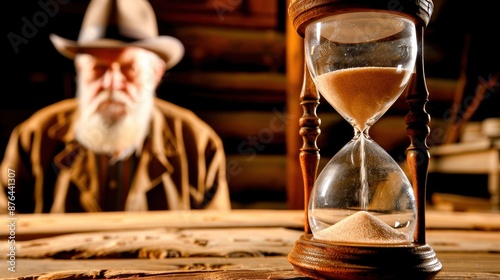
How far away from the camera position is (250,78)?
3.53 meters

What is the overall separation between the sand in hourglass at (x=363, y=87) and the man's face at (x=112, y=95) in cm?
233

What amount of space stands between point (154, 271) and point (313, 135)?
0.33 meters

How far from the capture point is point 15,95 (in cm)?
332

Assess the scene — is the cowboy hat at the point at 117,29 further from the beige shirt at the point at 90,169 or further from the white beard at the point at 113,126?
the beige shirt at the point at 90,169

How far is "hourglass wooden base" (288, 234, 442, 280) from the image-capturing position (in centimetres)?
66

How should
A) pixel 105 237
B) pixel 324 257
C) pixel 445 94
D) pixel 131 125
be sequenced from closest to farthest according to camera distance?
pixel 324 257, pixel 105 237, pixel 131 125, pixel 445 94

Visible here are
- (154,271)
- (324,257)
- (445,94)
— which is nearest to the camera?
(324,257)

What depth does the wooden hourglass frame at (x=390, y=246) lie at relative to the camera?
0.66 meters

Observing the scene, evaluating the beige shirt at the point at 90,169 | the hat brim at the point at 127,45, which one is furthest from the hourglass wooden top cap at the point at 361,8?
the beige shirt at the point at 90,169

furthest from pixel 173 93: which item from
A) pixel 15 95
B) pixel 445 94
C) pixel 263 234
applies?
pixel 263 234

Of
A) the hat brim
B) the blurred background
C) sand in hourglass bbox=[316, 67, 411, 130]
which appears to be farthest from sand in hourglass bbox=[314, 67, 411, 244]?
the blurred background

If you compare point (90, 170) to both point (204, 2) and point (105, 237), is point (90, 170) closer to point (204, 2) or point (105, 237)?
point (204, 2)

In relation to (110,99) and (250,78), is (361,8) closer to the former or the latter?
(110,99)

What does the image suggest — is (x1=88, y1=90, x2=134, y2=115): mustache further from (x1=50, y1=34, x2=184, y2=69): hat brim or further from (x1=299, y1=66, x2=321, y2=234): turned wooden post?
(x1=299, y1=66, x2=321, y2=234): turned wooden post
